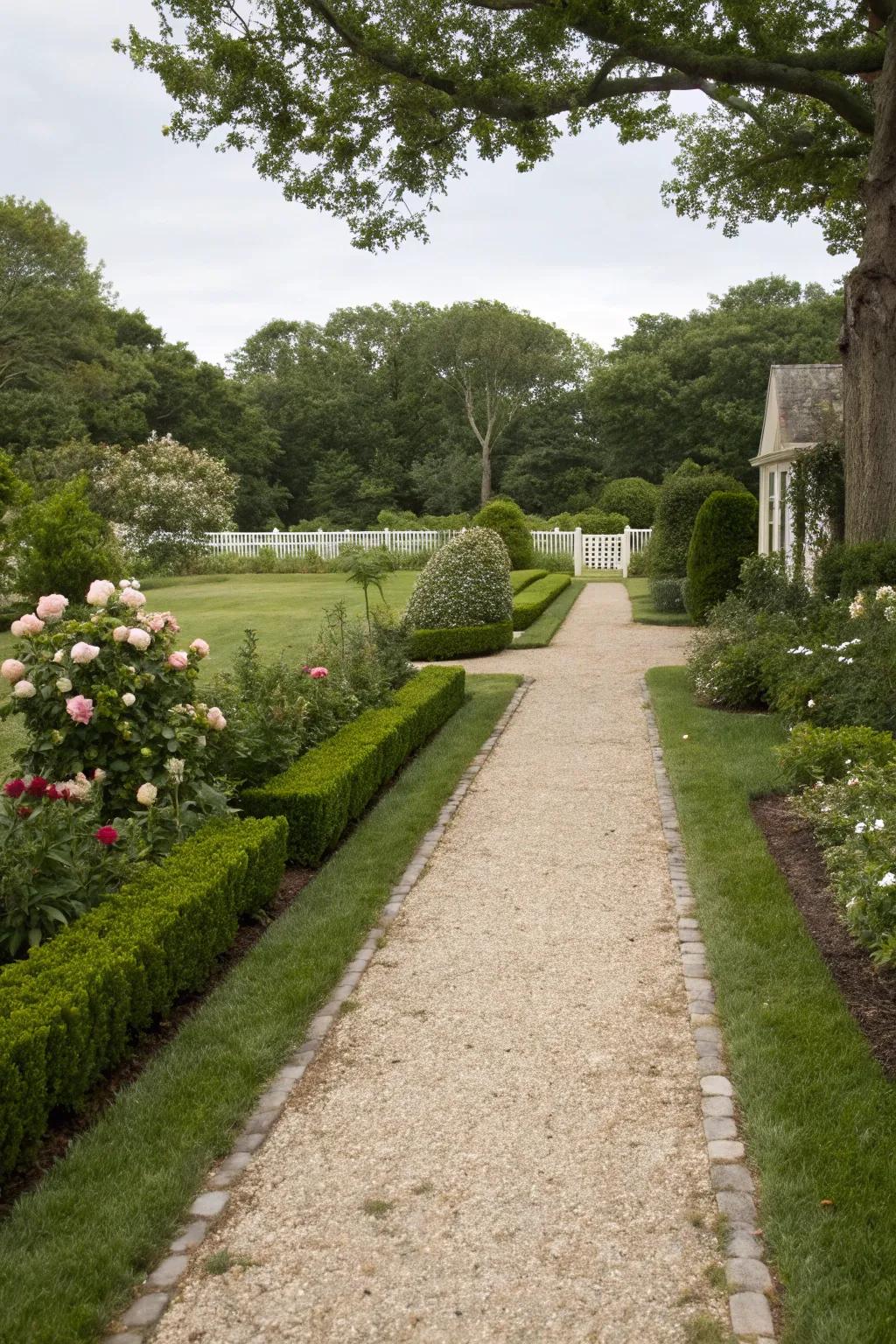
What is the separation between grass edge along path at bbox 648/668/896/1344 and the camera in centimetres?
254

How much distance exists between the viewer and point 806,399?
1758 centimetres

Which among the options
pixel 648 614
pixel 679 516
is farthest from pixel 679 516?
pixel 648 614

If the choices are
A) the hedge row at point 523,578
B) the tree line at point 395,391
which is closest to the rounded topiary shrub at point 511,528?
the hedge row at point 523,578

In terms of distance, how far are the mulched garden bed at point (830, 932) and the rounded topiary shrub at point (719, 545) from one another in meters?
9.43

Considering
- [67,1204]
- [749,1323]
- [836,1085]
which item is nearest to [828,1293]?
[749,1323]

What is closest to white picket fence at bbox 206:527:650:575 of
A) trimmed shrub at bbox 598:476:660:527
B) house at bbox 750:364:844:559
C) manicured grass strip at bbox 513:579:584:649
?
trimmed shrub at bbox 598:476:660:527

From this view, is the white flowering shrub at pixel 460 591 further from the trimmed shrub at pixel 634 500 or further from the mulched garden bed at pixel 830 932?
the trimmed shrub at pixel 634 500

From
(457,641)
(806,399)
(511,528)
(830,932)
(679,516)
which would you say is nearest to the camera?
(830,932)

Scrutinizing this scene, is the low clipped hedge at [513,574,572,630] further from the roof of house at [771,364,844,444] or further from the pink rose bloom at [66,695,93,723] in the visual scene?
the pink rose bloom at [66,695,93,723]

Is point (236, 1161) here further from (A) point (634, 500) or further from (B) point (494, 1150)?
(A) point (634, 500)

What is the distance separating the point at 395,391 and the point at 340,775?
44.3 meters

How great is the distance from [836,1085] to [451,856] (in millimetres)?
3015

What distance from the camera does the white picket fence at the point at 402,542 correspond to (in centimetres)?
3409

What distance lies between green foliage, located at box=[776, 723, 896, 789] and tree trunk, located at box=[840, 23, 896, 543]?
5.82 m
